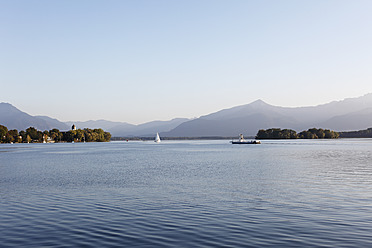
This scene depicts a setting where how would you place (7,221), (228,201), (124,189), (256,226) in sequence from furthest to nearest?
(124,189), (228,201), (7,221), (256,226)

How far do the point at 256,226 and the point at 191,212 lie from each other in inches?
244

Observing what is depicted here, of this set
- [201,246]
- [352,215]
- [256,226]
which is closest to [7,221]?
[201,246]

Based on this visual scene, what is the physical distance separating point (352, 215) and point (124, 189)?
25.3 metres

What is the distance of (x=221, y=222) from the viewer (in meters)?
23.1

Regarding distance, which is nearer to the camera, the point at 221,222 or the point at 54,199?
the point at 221,222

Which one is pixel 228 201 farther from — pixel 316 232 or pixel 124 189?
pixel 124 189

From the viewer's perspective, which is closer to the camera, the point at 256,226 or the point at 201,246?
the point at 201,246

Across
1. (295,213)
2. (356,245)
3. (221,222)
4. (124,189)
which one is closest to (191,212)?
(221,222)

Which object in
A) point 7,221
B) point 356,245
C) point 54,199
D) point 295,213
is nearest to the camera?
A: point 356,245

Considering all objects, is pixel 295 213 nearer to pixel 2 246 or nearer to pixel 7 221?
pixel 2 246

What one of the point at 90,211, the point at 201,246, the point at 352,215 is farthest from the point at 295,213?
the point at 90,211

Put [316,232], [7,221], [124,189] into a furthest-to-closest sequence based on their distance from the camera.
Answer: [124,189] → [7,221] → [316,232]

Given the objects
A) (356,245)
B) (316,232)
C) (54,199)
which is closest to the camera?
(356,245)

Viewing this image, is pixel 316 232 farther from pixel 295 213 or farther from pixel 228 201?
pixel 228 201
